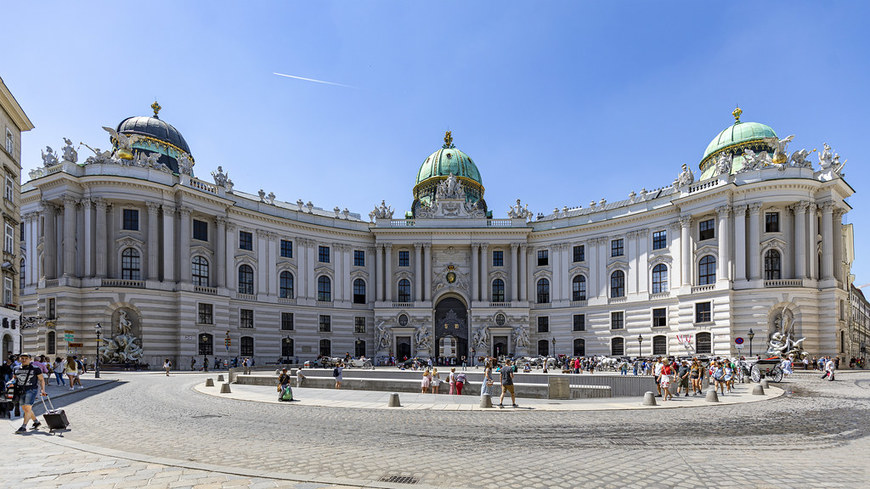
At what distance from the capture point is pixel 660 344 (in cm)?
5422

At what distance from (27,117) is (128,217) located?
1383cm

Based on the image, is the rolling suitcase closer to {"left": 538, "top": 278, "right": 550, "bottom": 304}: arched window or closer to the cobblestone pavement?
the cobblestone pavement

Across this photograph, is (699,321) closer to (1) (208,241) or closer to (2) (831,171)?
(2) (831,171)

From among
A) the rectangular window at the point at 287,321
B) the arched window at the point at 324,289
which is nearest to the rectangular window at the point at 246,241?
the rectangular window at the point at 287,321

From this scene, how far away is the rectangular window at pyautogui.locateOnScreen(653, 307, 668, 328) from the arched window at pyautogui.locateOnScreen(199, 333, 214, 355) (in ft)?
146

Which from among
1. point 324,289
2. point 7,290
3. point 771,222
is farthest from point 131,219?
point 771,222

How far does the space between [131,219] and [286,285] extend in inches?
673

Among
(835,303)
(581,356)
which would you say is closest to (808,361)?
(835,303)

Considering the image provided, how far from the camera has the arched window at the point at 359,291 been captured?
6488cm

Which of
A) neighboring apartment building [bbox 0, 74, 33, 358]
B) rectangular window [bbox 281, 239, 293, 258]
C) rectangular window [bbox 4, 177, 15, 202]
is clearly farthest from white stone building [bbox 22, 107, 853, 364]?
rectangular window [bbox 4, 177, 15, 202]

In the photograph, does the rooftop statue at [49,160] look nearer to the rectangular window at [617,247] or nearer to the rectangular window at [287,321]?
the rectangular window at [287,321]

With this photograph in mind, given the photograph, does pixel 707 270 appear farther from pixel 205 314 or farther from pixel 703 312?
pixel 205 314

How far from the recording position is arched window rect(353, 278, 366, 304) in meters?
64.9

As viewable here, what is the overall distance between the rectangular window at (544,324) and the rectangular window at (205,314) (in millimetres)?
36479
